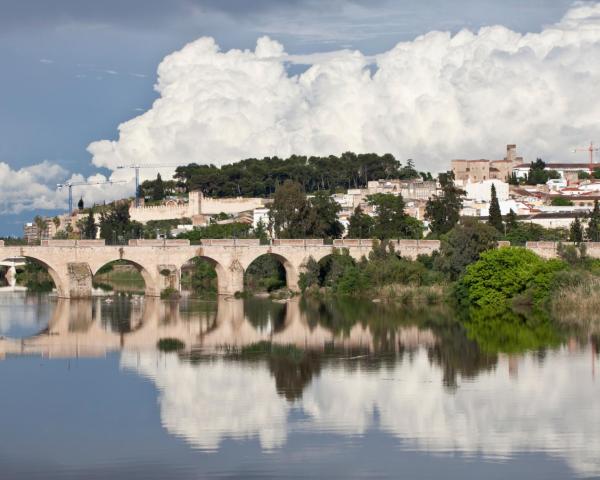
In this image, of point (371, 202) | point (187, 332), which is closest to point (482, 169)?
point (371, 202)

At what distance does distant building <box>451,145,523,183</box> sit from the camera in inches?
3743

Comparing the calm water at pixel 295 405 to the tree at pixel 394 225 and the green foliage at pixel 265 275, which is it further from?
the tree at pixel 394 225

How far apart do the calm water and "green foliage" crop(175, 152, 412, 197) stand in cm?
6080

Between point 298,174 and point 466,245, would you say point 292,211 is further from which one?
point 298,174

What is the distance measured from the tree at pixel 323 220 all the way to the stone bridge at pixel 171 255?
3.32 meters

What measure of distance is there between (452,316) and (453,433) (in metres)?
17.4

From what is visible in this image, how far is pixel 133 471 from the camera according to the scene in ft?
45.1

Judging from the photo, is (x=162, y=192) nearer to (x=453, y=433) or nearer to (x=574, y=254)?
(x=574, y=254)

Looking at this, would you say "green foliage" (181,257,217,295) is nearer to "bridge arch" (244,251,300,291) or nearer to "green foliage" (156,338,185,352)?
"bridge arch" (244,251,300,291)

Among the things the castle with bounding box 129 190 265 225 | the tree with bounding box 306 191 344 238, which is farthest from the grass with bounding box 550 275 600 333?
the castle with bounding box 129 190 265 225

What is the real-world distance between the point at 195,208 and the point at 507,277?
52091 millimetres

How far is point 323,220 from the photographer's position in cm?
5116

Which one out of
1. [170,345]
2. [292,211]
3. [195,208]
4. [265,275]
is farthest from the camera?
[195,208]

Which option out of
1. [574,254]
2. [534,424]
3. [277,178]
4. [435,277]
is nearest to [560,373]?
[534,424]
